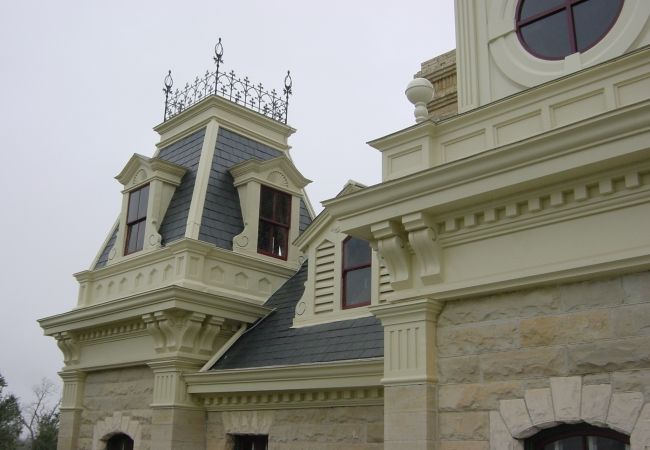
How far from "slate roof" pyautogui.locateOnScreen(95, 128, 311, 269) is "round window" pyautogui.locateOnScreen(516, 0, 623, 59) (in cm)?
783

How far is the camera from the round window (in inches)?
286

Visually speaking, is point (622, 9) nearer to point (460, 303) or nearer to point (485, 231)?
point (485, 231)

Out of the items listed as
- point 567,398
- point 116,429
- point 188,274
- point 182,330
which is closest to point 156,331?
point 182,330

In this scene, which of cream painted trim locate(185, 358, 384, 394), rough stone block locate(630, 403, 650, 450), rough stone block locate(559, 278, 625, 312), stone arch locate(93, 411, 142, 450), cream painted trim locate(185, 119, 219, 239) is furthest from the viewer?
cream painted trim locate(185, 119, 219, 239)

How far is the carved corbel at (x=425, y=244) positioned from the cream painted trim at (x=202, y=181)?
6966mm

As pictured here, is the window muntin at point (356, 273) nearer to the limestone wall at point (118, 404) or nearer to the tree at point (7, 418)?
the limestone wall at point (118, 404)

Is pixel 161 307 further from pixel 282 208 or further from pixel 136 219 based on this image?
pixel 282 208

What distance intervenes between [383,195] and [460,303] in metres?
1.36

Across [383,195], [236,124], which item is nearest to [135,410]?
[236,124]

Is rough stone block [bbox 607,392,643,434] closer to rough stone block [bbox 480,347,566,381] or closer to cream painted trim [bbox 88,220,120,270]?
rough stone block [bbox 480,347,566,381]

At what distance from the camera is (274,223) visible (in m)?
15.3

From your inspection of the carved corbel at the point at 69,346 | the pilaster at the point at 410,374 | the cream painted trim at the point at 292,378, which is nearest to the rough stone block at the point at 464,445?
the pilaster at the point at 410,374

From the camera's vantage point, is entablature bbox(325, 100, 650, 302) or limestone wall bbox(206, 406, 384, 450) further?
limestone wall bbox(206, 406, 384, 450)

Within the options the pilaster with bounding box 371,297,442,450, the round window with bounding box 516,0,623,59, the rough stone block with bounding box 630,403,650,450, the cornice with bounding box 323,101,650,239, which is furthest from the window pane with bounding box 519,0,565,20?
the rough stone block with bounding box 630,403,650,450
